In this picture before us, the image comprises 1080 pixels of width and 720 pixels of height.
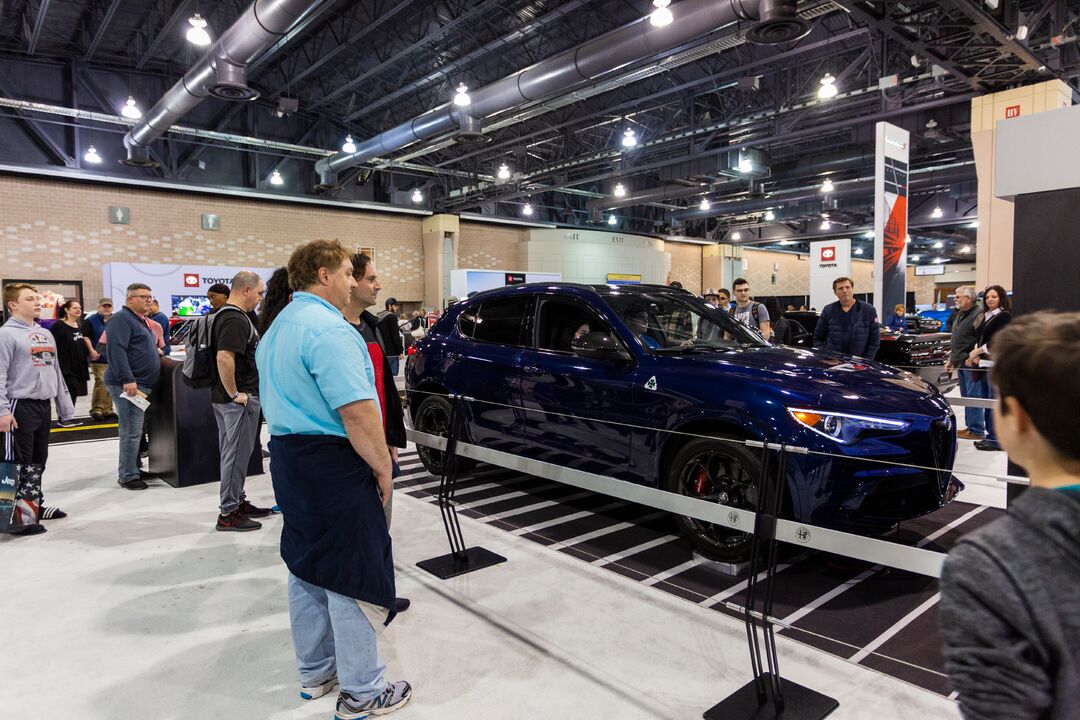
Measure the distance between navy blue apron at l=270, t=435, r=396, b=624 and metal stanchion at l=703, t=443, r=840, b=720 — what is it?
131 cm

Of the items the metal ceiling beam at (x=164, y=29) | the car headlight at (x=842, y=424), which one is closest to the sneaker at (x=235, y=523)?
the car headlight at (x=842, y=424)

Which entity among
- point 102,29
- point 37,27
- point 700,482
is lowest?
point 700,482

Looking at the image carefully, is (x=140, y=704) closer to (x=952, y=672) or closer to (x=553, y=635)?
(x=553, y=635)

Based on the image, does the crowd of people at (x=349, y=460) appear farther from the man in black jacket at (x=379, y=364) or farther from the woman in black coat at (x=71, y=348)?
the woman in black coat at (x=71, y=348)

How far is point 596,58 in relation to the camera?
29.1 feet

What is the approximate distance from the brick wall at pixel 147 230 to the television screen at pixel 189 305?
1494mm

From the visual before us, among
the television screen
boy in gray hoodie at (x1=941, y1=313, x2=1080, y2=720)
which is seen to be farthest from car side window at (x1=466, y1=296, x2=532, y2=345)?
the television screen

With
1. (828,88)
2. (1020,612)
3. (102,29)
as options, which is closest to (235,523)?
(1020,612)

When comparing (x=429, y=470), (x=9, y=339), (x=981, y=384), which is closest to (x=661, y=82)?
(x=981, y=384)

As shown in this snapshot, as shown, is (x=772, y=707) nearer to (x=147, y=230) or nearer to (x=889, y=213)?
(x=889, y=213)

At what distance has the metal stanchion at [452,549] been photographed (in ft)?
12.1

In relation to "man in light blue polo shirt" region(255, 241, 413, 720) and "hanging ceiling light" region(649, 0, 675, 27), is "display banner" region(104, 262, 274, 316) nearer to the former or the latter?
"hanging ceiling light" region(649, 0, 675, 27)

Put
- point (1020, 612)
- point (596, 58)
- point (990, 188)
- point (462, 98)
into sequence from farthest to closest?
1. point (462, 98)
2. point (990, 188)
3. point (596, 58)
4. point (1020, 612)

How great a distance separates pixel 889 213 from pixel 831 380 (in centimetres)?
585
